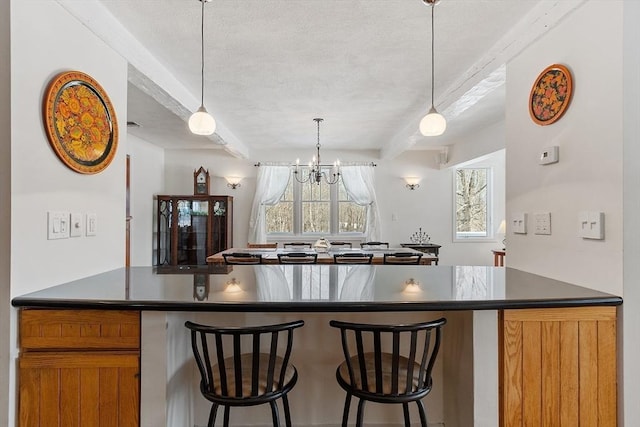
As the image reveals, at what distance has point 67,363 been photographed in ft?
4.72

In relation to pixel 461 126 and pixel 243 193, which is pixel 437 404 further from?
pixel 243 193

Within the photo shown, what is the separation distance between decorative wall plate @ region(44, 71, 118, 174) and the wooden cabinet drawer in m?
0.69

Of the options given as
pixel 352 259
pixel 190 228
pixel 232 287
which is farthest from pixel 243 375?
pixel 190 228

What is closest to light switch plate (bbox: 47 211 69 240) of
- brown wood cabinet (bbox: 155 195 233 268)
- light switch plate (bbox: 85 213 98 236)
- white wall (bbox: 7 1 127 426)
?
white wall (bbox: 7 1 127 426)

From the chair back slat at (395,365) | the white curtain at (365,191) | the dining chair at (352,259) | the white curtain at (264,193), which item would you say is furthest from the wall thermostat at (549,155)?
the white curtain at (264,193)

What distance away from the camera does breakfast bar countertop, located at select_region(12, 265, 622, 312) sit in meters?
1.39

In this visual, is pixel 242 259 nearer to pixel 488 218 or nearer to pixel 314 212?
pixel 314 212

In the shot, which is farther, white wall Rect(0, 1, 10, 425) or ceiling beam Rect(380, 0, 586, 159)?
ceiling beam Rect(380, 0, 586, 159)

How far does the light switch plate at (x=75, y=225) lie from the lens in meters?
1.74

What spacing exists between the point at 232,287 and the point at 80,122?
109 cm

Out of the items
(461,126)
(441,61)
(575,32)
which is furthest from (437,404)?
(461,126)

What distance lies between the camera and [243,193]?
6.34 metres

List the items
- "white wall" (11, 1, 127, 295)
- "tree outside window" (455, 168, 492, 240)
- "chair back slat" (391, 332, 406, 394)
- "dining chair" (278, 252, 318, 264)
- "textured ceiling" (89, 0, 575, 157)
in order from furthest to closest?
"tree outside window" (455, 168, 492, 240) < "dining chair" (278, 252, 318, 264) < "textured ceiling" (89, 0, 575, 157) < "white wall" (11, 1, 127, 295) < "chair back slat" (391, 332, 406, 394)

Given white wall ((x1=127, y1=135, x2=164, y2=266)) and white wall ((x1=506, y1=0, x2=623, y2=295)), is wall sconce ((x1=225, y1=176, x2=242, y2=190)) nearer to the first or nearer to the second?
white wall ((x1=127, y1=135, x2=164, y2=266))
